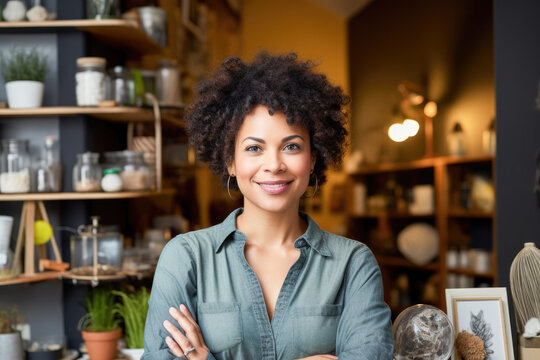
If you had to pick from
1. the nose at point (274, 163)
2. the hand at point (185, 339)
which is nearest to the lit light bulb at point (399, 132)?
the nose at point (274, 163)

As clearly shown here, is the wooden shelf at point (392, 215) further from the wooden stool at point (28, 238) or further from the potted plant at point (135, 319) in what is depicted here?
the wooden stool at point (28, 238)

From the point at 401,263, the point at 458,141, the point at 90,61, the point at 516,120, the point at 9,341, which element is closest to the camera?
the point at 516,120

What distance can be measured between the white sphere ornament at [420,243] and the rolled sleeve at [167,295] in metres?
3.97

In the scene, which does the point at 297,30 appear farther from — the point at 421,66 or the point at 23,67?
the point at 23,67

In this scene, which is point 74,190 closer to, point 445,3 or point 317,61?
point 317,61

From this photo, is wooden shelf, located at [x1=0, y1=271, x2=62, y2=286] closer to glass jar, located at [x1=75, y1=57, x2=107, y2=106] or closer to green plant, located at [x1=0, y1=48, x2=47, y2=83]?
glass jar, located at [x1=75, y1=57, x2=107, y2=106]

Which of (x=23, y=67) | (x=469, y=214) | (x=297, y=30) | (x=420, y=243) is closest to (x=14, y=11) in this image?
(x=23, y=67)

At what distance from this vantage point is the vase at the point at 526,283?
193 cm

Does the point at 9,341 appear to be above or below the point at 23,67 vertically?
below

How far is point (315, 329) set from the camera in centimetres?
163

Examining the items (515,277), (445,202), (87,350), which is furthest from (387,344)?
(445,202)

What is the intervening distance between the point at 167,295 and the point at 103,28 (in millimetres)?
1837

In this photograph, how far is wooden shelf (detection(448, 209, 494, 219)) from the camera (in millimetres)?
4508

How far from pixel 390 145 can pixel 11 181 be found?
465cm
